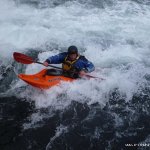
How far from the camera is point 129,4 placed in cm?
1347

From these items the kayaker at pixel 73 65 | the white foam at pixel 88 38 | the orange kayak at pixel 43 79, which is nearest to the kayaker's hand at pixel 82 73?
the kayaker at pixel 73 65

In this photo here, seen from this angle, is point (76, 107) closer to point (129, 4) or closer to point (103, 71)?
point (103, 71)

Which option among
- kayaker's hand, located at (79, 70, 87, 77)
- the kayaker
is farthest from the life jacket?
kayaker's hand, located at (79, 70, 87, 77)

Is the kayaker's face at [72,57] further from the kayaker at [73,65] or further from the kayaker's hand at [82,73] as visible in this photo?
the kayaker's hand at [82,73]

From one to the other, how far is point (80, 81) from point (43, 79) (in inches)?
40.0

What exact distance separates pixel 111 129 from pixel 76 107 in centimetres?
106

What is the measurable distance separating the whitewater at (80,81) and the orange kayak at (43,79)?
0.18 meters

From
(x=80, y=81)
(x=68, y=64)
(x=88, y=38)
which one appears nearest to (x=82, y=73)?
(x=80, y=81)

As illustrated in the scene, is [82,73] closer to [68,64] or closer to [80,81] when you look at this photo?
[80,81]

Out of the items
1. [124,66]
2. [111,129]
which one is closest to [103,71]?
[124,66]

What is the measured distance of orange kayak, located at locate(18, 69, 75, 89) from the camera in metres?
6.94

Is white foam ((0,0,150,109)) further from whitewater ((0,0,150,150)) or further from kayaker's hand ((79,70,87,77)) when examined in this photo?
kayaker's hand ((79,70,87,77))

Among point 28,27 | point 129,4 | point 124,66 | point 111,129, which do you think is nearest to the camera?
point 111,129

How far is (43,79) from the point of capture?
23.5 ft
